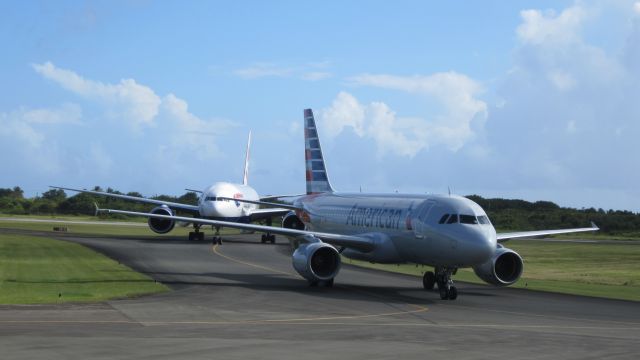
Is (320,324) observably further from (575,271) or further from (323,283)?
(575,271)

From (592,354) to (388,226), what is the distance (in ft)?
54.6

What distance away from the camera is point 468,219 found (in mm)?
30062

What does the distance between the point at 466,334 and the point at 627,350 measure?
375 centimetres

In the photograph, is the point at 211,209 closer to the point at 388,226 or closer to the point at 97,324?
the point at 388,226

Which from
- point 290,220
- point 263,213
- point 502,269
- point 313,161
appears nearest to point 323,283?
point 502,269

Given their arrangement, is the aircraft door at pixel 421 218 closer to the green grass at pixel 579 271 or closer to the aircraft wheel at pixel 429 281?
the aircraft wheel at pixel 429 281

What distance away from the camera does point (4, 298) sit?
26.2 metres

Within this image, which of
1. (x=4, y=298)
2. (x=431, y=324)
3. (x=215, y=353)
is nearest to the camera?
(x=215, y=353)

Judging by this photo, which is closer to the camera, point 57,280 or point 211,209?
point 57,280

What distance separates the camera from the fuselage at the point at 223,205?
64500 mm

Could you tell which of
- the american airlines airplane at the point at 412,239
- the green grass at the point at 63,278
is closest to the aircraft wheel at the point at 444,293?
the american airlines airplane at the point at 412,239

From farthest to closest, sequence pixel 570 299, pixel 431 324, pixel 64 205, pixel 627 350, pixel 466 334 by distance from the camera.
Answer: pixel 64 205 < pixel 570 299 < pixel 431 324 < pixel 466 334 < pixel 627 350

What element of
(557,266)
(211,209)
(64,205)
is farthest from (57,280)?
(64,205)

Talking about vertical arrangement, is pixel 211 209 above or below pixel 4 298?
above
